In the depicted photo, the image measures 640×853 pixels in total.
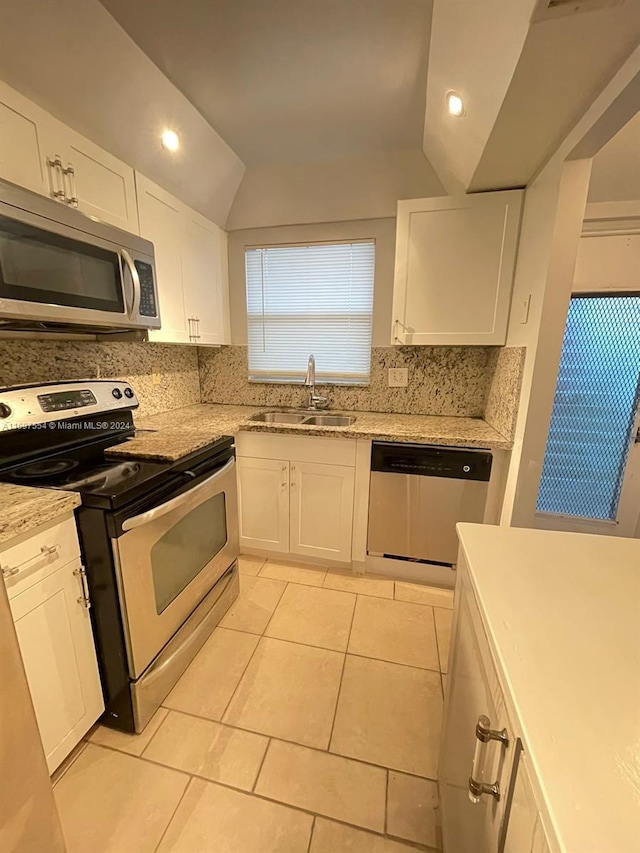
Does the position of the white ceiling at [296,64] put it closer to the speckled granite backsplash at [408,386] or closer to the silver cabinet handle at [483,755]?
Answer: the speckled granite backsplash at [408,386]

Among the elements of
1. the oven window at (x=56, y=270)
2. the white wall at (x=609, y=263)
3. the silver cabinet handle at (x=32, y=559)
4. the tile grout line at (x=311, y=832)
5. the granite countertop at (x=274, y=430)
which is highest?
the white wall at (x=609, y=263)

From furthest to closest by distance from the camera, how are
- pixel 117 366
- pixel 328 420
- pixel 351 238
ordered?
pixel 328 420
pixel 351 238
pixel 117 366

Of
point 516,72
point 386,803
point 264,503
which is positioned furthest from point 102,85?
point 386,803

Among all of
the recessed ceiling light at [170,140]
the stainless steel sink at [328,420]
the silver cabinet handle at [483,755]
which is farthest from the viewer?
the stainless steel sink at [328,420]

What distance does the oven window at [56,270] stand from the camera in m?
1.07

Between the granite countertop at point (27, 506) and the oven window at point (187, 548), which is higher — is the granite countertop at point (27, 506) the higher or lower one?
the higher one

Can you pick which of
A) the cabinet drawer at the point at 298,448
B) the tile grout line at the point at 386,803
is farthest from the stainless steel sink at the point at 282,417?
the tile grout line at the point at 386,803

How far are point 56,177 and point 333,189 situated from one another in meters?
1.54

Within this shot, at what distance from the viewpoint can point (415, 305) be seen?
2.11 metres

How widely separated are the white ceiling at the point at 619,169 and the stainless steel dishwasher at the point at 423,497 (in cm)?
154

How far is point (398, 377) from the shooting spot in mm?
2496

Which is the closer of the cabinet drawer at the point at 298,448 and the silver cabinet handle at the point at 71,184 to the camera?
the silver cabinet handle at the point at 71,184

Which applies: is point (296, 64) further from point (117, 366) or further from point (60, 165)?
point (117, 366)

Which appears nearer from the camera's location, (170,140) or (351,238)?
(170,140)
